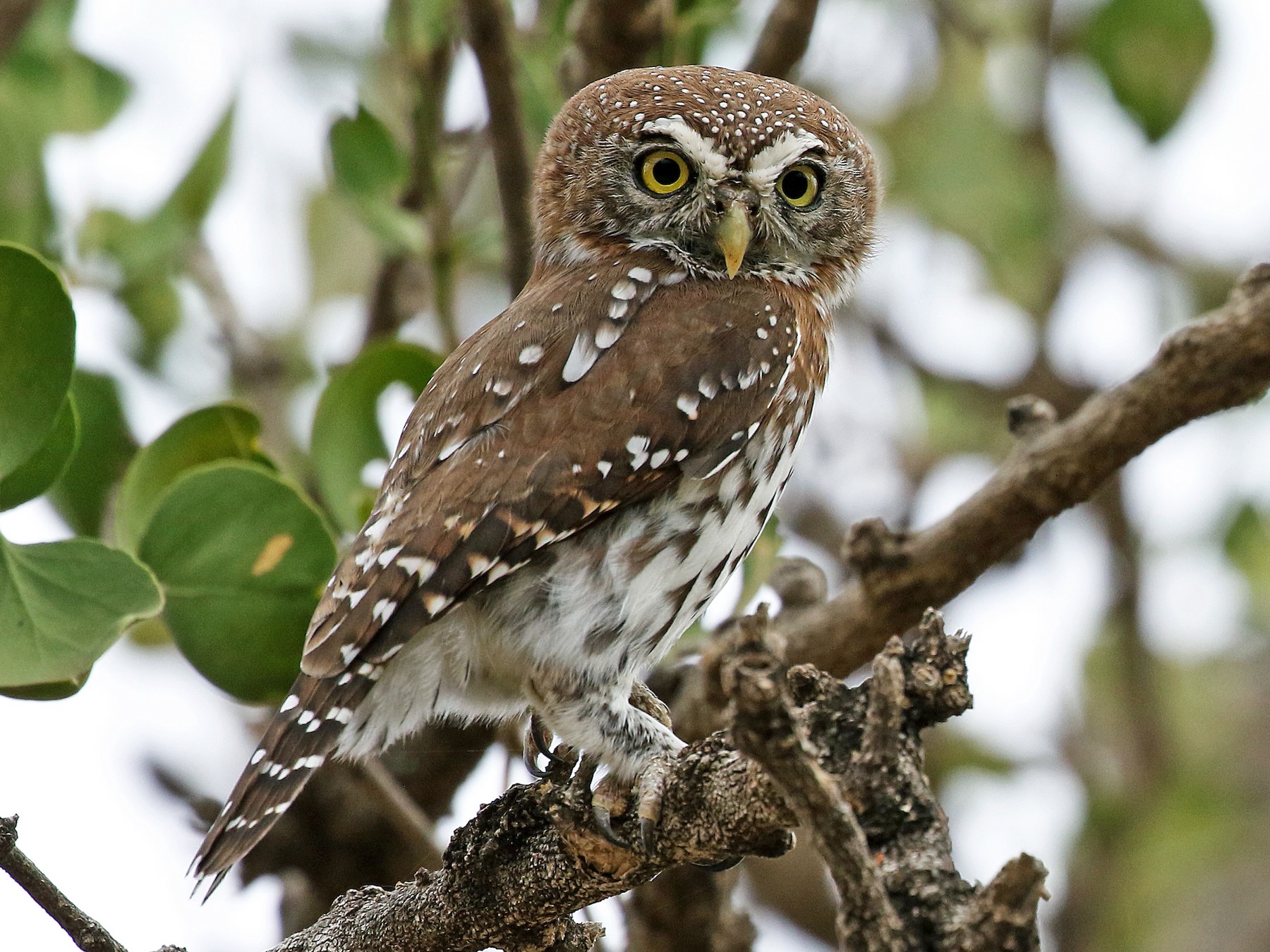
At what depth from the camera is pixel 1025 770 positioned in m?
7.33

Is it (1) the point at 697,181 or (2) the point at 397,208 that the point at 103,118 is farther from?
(1) the point at 697,181

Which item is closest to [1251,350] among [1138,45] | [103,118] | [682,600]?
[682,600]

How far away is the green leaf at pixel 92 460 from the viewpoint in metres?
3.86

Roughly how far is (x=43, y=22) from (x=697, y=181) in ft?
6.60

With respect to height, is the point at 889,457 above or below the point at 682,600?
above

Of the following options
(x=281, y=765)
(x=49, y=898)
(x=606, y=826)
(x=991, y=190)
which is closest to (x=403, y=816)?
(x=281, y=765)

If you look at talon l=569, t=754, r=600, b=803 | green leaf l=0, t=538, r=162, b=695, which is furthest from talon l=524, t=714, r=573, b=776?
green leaf l=0, t=538, r=162, b=695

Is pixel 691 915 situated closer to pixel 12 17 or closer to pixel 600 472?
pixel 600 472

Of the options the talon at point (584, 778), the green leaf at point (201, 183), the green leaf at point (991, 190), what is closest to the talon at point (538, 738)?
the talon at point (584, 778)

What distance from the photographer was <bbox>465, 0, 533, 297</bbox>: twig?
12.7 feet

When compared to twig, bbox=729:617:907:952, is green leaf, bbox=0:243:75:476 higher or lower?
higher

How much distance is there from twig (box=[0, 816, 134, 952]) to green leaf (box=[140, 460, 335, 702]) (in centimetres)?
98

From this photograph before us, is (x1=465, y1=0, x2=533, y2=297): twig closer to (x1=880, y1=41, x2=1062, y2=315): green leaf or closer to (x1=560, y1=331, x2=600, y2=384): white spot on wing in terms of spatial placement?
(x1=560, y1=331, x2=600, y2=384): white spot on wing

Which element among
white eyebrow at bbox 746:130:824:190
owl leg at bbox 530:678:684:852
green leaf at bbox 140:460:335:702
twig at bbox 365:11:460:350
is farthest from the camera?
twig at bbox 365:11:460:350
